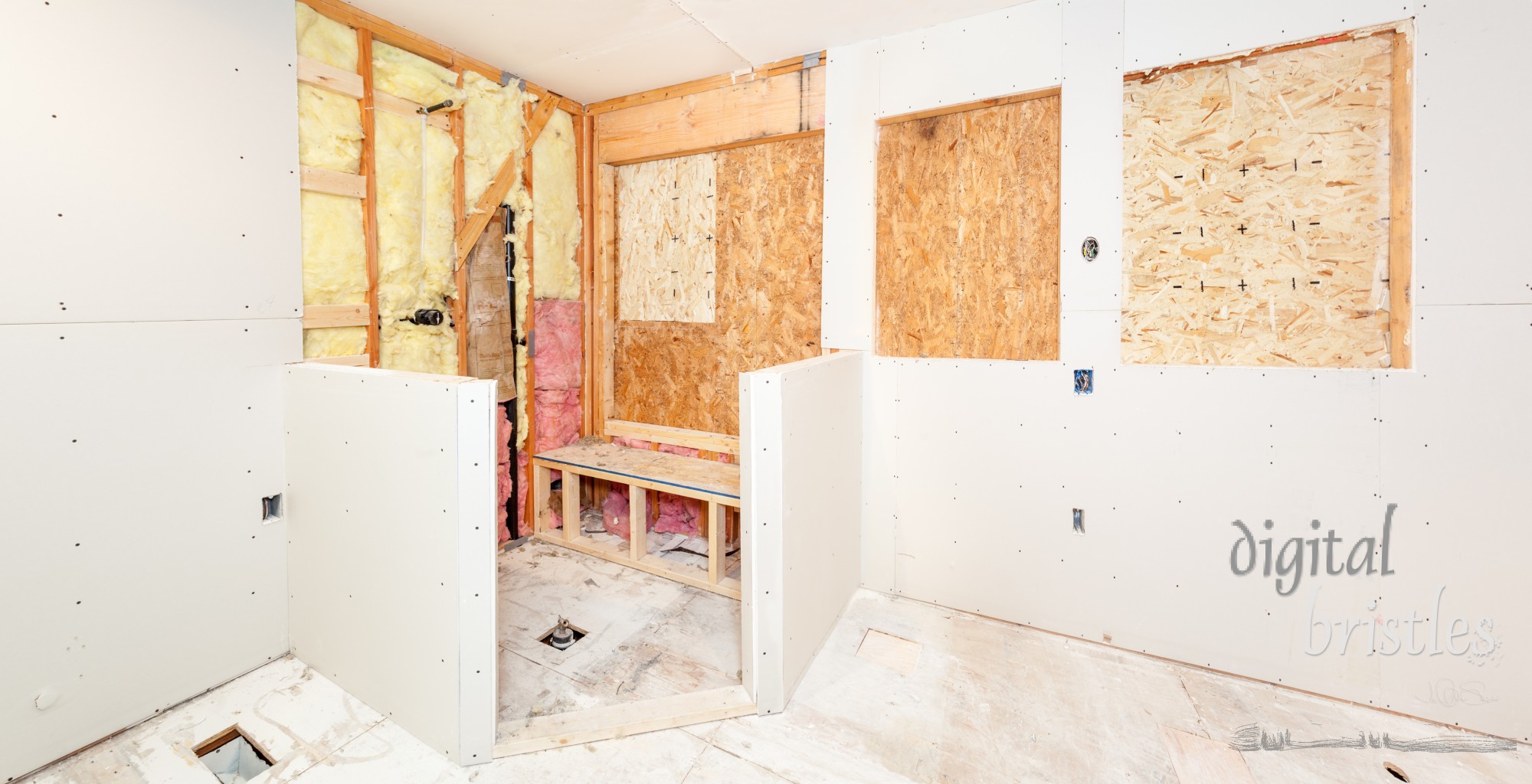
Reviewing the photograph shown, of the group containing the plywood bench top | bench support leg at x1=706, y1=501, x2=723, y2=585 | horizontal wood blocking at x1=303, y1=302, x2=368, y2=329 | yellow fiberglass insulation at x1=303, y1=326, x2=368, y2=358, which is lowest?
bench support leg at x1=706, y1=501, x2=723, y2=585

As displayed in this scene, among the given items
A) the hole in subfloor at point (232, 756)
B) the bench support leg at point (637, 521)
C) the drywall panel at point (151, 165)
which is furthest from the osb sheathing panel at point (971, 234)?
the hole in subfloor at point (232, 756)

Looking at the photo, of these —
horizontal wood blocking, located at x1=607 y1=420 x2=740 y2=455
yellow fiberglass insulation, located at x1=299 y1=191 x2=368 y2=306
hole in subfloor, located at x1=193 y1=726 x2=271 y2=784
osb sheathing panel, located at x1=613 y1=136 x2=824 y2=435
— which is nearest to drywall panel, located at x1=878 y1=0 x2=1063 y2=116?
osb sheathing panel, located at x1=613 y1=136 x2=824 y2=435

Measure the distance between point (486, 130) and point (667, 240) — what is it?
41.0 inches

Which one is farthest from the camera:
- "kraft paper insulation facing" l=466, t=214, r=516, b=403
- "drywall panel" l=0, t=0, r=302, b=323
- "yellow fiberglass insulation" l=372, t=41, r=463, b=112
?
"kraft paper insulation facing" l=466, t=214, r=516, b=403

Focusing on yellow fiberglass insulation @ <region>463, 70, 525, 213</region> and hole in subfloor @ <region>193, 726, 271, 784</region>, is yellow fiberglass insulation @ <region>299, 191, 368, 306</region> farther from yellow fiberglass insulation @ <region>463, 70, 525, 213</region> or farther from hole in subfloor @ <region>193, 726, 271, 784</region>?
hole in subfloor @ <region>193, 726, 271, 784</region>

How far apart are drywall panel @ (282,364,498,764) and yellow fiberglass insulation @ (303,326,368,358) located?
0.20m

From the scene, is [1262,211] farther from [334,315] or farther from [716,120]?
[334,315]

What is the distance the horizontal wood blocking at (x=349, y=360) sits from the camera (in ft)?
7.47

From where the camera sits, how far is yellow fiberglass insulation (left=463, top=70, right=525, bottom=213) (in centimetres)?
286

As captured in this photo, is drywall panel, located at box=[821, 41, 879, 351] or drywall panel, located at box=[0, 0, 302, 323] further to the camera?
drywall panel, located at box=[821, 41, 879, 351]

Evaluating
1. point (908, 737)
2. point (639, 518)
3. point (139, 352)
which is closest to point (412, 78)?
point (139, 352)

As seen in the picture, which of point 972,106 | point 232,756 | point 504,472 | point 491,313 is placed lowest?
point 232,756

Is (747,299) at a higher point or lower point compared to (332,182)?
lower

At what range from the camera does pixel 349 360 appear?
2.38 m
